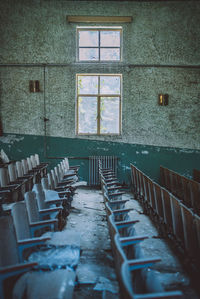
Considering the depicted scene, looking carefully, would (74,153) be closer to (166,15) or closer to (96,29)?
(96,29)

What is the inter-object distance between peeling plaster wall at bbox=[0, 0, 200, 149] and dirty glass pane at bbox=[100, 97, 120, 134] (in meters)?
0.25

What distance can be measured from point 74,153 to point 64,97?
5.13 ft

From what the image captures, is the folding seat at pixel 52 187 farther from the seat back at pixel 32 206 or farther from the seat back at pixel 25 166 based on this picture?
the seat back at pixel 25 166

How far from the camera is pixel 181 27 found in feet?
24.1

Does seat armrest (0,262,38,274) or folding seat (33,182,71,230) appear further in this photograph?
folding seat (33,182,71,230)

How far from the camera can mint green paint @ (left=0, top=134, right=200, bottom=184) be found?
7465 millimetres

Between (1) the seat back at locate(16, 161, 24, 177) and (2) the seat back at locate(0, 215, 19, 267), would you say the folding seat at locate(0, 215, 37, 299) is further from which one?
(1) the seat back at locate(16, 161, 24, 177)

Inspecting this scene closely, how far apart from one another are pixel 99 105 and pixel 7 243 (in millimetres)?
6012

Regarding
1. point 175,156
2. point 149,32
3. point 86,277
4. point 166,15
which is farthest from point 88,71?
point 86,277

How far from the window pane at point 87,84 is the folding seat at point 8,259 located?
594cm

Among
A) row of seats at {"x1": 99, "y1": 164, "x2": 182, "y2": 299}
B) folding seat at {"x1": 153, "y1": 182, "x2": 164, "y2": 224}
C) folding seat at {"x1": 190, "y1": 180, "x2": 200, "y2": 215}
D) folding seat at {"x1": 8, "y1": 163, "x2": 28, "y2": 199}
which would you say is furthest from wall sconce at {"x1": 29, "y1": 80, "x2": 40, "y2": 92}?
row of seats at {"x1": 99, "y1": 164, "x2": 182, "y2": 299}

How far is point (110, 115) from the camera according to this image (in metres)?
7.64

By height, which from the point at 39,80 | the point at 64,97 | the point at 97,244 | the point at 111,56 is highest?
the point at 111,56

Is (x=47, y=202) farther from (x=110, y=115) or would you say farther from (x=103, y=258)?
(x=110, y=115)
